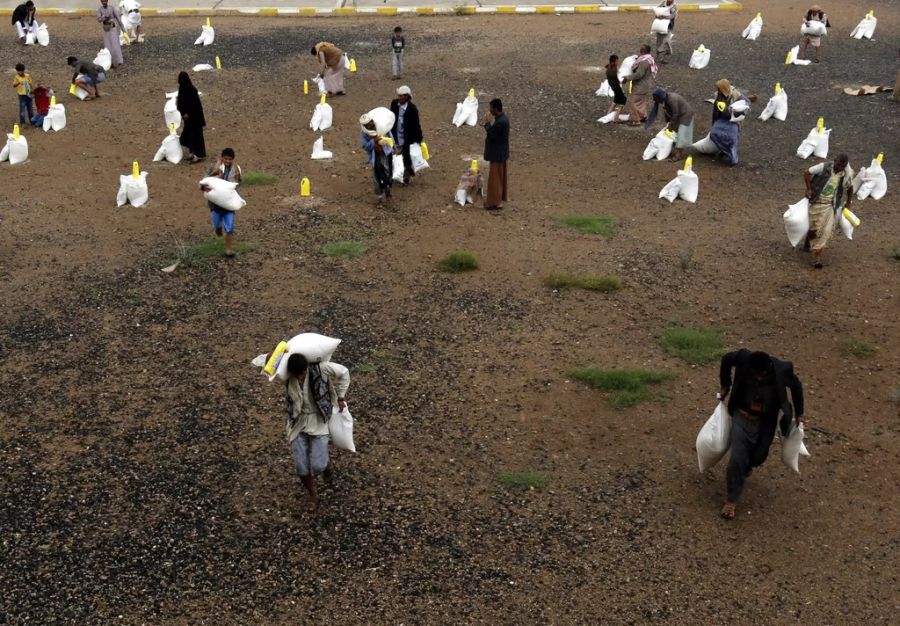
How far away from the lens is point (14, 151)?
14.8 metres

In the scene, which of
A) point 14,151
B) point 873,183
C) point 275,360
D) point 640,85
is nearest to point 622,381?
point 275,360

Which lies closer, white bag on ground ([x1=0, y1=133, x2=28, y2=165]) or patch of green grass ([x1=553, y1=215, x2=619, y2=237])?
patch of green grass ([x1=553, y1=215, x2=619, y2=237])

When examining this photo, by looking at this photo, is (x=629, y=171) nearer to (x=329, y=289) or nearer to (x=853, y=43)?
(x=329, y=289)

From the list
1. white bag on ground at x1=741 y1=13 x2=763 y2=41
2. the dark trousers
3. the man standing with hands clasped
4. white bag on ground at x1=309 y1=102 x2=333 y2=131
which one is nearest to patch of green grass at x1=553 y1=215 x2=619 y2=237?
the man standing with hands clasped

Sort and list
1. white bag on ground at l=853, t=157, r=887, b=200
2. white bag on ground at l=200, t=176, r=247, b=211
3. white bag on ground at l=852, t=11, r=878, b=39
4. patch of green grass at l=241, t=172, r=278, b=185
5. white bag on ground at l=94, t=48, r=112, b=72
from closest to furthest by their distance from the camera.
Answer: white bag on ground at l=200, t=176, r=247, b=211 → white bag on ground at l=853, t=157, r=887, b=200 → patch of green grass at l=241, t=172, r=278, b=185 → white bag on ground at l=94, t=48, r=112, b=72 → white bag on ground at l=852, t=11, r=878, b=39

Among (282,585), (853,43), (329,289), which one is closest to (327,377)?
(282,585)

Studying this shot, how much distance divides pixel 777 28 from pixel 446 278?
15.7 m

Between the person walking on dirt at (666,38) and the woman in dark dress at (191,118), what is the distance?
9.96m

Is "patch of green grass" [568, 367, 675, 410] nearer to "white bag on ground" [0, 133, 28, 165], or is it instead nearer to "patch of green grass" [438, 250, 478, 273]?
"patch of green grass" [438, 250, 478, 273]

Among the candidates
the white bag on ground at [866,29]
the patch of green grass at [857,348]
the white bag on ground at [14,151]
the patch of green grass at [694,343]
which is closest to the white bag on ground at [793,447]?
the patch of green grass at [694,343]

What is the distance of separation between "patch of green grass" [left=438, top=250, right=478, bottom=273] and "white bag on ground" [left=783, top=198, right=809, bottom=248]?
351 centimetres

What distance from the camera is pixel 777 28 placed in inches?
930

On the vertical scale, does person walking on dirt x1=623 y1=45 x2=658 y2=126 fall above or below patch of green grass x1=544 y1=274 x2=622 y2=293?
above

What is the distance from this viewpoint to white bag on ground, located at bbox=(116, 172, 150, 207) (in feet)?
43.1
